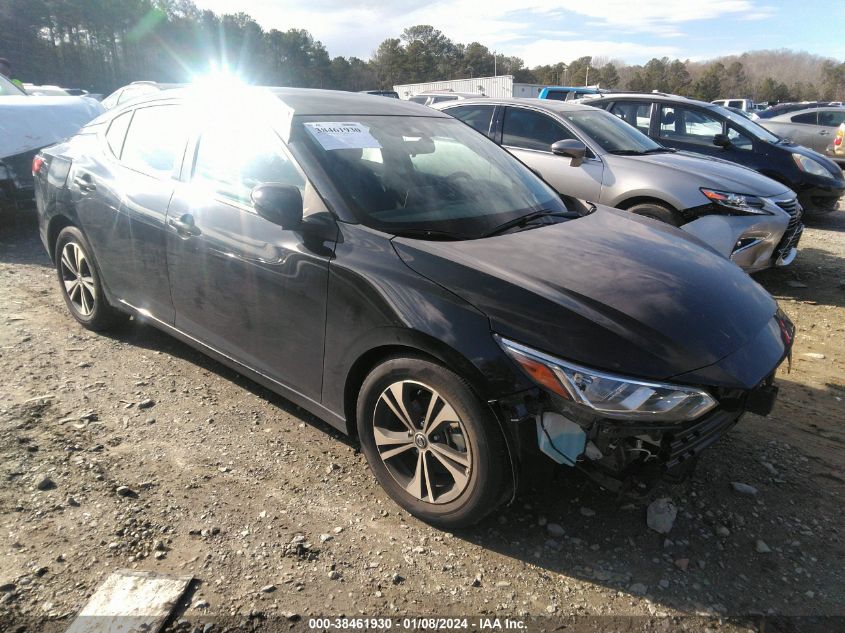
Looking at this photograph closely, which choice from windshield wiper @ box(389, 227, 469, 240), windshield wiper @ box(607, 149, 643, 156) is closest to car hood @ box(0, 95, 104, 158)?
windshield wiper @ box(389, 227, 469, 240)

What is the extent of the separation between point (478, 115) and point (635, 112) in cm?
276

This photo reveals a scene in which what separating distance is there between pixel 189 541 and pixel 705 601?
196 centimetres

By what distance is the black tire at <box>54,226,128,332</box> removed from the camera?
3994mm

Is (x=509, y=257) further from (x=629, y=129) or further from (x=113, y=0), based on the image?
(x=113, y=0)

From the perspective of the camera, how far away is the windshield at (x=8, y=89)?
24.8ft

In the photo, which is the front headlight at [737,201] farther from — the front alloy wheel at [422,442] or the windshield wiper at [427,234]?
the front alloy wheel at [422,442]

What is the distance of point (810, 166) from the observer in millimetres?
8062

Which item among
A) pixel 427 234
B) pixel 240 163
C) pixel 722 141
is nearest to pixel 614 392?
pixel 427 234

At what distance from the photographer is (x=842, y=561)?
2287 millimetres

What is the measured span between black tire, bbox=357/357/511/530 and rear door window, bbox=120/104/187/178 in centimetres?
195

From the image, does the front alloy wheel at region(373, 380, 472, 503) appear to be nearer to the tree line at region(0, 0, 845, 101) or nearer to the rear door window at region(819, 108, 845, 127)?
the rear door window at region(819, 108, 845, 127)

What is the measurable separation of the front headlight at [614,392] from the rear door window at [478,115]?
520cm

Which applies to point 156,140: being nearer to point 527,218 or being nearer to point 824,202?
point 527,218

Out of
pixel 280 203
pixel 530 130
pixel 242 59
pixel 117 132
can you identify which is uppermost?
pixel 242 59
